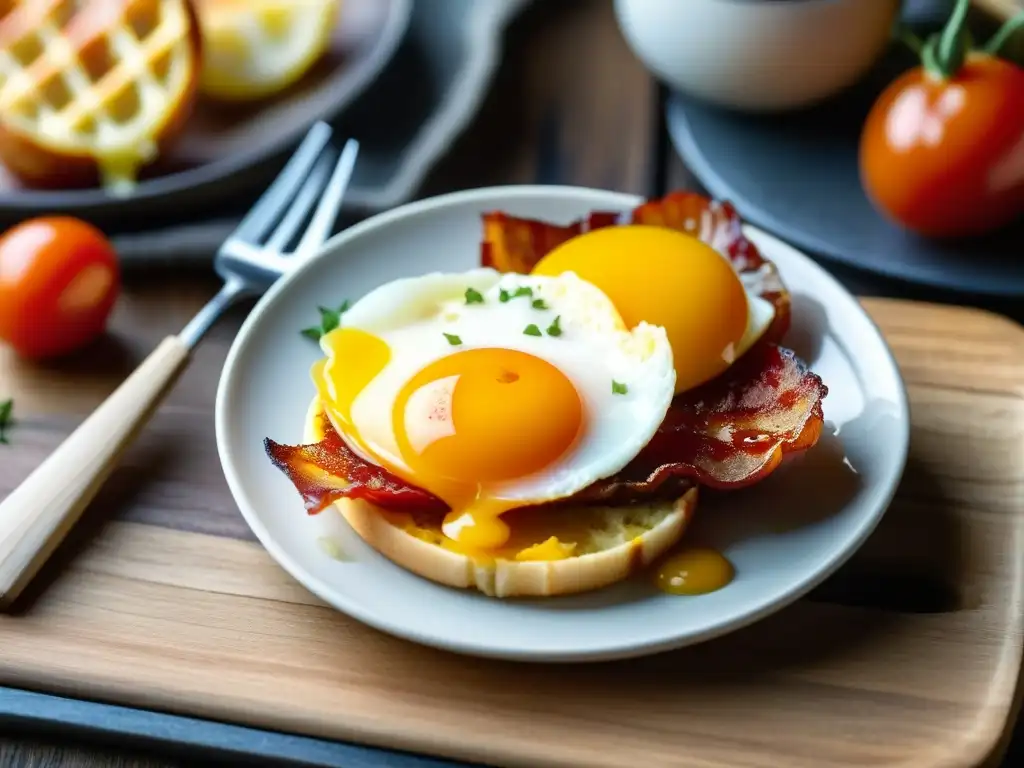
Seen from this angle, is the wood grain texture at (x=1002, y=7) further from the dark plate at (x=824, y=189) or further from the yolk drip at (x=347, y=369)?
the yolk drip at (x=347, y=369)

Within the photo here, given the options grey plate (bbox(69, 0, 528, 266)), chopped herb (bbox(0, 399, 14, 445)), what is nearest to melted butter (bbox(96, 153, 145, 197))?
grey plate (bbox(69, 0, 528, 266))

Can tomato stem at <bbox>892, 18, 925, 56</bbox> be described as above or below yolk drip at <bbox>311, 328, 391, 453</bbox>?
above

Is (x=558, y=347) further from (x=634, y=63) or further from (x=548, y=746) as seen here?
(x=634, y=63)

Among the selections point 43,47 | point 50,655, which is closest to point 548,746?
point 50,655

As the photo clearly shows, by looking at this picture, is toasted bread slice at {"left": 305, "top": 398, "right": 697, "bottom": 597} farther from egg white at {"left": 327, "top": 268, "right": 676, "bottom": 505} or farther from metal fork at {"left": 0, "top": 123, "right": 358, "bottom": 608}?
metal fork at {"left": 0, "top": 123, "right": 358, "bottom": 608}

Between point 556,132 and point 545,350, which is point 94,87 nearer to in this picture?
point 556,132

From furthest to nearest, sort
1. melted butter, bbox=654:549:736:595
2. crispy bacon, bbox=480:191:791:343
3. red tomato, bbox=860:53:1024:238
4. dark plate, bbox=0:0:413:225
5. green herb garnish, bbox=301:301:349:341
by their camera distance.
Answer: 1. dark plate, bbox=0:0:413:225
2. red tomato, bbox=860:53:1024:238
3. crispy bacon, bbox=480:191:791:343
4. green herb garnish, bbox=301:301:349:341
5. melted butter, bbox=654:549:736:595
